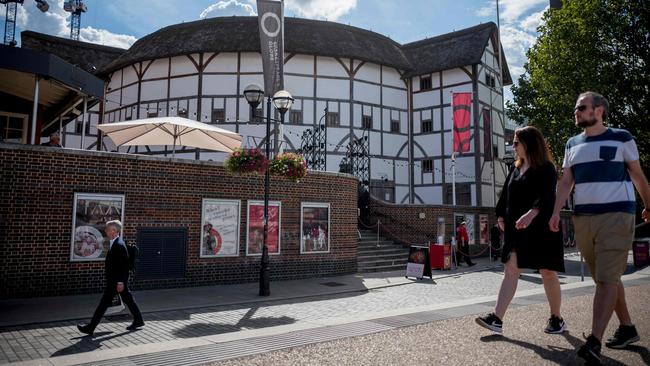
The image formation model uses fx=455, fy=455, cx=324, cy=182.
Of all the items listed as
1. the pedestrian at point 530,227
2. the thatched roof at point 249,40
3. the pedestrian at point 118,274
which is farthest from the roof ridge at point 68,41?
the pedestrian at point 530,227

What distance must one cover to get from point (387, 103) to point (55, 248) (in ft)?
72.3

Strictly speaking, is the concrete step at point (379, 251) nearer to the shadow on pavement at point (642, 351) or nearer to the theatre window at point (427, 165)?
the theatre window at point (427, 165)

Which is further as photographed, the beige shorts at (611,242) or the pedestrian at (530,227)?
the pedestrian at (530,227)

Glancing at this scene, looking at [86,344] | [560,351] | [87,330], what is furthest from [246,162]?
[560,351]

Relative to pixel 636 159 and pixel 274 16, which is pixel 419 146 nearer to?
pixel 274 16

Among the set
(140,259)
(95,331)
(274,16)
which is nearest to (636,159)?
(95,331)

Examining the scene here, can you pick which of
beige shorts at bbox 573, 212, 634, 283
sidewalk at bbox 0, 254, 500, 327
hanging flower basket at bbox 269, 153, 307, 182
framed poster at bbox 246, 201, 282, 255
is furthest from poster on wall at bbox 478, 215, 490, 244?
beige shorts at bbox 573, 212, 634, 283

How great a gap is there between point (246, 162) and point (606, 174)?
7762 millimetres

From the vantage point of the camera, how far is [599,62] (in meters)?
21.4

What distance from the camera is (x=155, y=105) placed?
84.4ft

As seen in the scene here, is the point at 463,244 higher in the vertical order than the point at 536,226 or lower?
lower

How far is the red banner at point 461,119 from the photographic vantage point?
25.8 m

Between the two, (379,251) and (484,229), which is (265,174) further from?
(484,229)

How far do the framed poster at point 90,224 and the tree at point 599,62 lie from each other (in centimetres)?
2093
